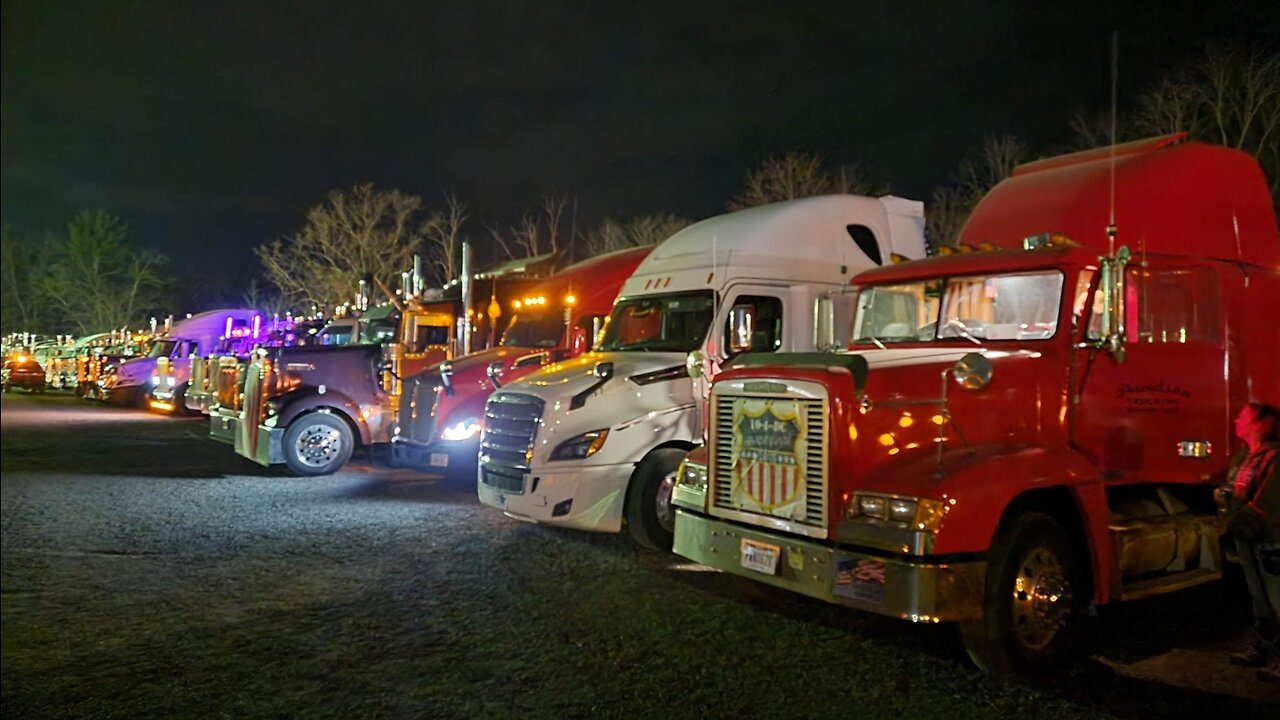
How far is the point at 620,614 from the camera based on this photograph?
636 centimetres

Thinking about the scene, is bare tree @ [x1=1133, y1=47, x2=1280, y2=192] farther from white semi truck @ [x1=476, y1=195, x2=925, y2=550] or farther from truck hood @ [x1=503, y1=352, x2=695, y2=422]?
truck hood @ [x1=503, y1=352, x2=695, y2=422]

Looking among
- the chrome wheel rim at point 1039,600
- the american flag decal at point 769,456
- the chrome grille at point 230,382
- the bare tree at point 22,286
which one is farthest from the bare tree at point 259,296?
the chrome wheel rim at point 1039,600

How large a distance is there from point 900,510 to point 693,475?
1.77 m

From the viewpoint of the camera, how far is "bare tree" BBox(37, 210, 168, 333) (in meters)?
17.8

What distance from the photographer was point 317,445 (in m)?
13.0

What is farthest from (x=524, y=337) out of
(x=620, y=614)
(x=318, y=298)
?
(x=318, y=298)

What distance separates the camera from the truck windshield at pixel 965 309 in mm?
5988

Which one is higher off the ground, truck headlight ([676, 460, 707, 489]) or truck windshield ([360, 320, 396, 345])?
truck windshield ([360, 320, 396, 345])

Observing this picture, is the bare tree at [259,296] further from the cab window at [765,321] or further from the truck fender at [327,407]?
the cab window at [765,321]

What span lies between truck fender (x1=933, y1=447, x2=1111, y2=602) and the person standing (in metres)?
0.77

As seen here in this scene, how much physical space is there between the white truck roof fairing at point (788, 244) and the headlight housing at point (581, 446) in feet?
6.40

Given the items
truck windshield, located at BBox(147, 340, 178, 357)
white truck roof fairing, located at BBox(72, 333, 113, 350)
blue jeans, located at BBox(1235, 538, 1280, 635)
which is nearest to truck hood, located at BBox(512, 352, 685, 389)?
blue jeans, located at BBox(1235, 538, 1280, 635)

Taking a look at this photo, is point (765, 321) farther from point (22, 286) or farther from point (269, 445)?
point (22, 286)

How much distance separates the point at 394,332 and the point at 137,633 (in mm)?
11598
